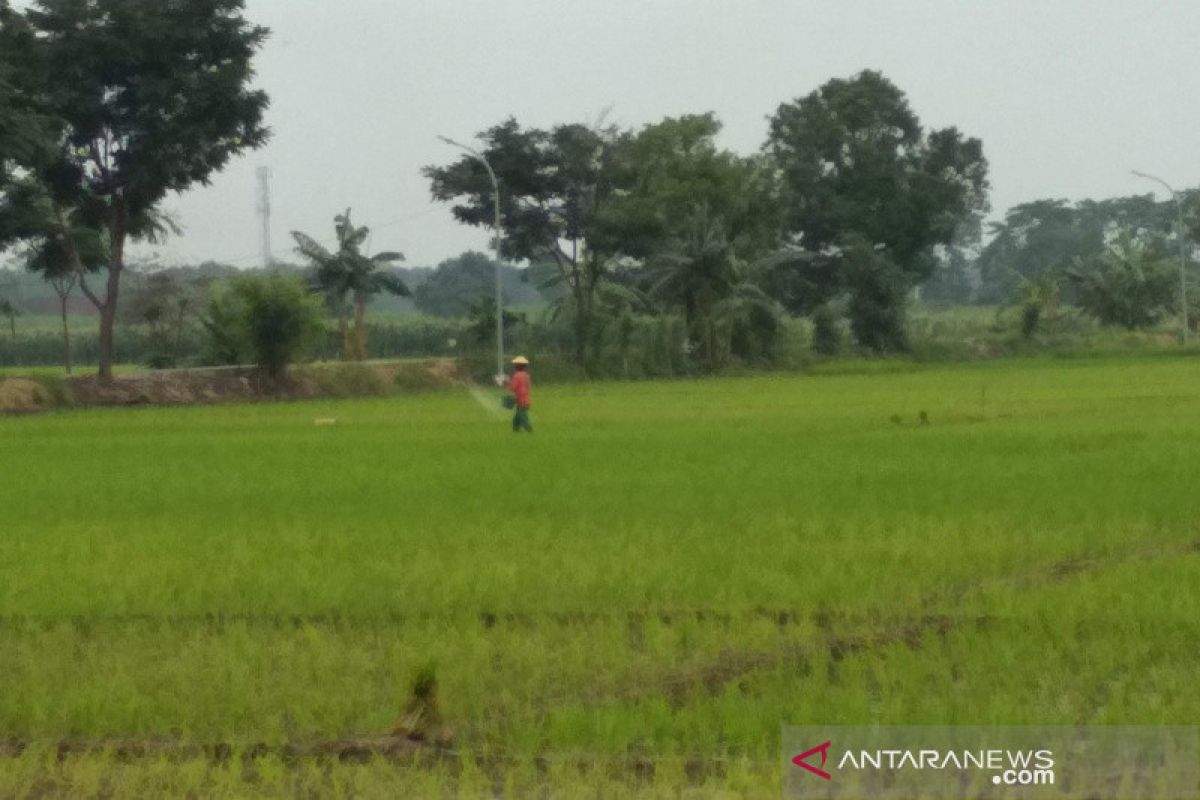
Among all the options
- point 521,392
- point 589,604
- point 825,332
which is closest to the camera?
point 589,604

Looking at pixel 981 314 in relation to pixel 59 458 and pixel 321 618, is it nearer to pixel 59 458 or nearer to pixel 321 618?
pixel 59 458

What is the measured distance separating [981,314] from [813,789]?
289 ft

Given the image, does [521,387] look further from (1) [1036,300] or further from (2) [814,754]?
Answer: (1) [1036,300]

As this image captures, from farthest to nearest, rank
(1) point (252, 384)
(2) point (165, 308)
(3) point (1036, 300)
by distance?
(3) point (1036, 300)
(2) point (165, 308)
(1) point (252, 384)

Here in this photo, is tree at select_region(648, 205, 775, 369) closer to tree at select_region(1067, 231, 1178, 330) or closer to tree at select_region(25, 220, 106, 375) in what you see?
tree at select_region(25, 220, 106, 375)

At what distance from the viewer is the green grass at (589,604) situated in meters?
6.51

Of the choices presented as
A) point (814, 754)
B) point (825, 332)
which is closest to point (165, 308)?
point (825, 332)

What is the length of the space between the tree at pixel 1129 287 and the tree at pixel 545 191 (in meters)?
25.9

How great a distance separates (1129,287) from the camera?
75250 millimetres

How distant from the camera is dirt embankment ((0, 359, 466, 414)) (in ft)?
136

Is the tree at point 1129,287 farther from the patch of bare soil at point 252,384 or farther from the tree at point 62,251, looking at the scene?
the tree at point 62,251

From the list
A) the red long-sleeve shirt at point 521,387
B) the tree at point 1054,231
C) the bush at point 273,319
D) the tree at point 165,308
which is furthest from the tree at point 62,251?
the tree at point 1054,231

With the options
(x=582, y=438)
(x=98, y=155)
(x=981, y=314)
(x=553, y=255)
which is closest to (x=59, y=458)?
(x=582, y=438)

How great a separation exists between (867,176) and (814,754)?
67.5m
